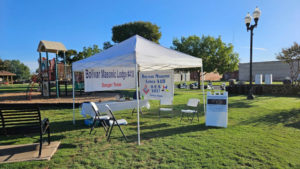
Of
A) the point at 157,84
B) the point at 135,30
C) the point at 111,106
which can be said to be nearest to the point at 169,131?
the point at 157,84

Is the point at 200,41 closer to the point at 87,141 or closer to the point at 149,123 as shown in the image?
the point at 149,123

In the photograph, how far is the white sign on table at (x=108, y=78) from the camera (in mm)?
6445

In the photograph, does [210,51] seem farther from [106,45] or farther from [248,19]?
[106,45]

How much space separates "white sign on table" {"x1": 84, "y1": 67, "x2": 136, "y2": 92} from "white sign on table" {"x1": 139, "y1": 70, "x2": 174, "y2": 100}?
2.82 ft

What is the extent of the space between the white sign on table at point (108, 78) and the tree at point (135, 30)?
72.3 ft

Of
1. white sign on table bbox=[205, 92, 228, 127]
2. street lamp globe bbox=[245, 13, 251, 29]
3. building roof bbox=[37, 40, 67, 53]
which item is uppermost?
street lamp globe bbox=[245, 13, 251, 29]

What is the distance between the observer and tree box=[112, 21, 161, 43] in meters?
28.4

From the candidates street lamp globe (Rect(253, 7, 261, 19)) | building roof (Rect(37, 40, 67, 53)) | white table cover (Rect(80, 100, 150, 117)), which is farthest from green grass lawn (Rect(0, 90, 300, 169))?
building roof (Rect(37, 40, 67, 53))

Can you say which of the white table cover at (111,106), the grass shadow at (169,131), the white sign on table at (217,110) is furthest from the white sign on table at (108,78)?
the white sign on table at (217,110)

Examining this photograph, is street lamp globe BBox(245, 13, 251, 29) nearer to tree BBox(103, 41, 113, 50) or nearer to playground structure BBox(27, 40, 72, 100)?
playground structure BBox(27, 40, 72, 100)

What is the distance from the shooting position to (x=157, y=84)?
6.75m

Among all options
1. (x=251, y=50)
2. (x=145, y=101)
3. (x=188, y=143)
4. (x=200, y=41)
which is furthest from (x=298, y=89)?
(x=188, y=143)

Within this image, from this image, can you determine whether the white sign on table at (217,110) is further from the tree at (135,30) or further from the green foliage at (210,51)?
the tree at (135,30)

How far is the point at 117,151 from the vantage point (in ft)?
12.5
